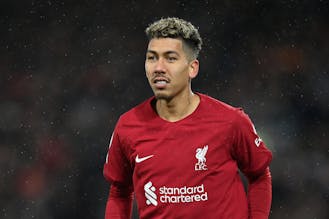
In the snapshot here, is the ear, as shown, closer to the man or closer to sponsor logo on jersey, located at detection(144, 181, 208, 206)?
the man

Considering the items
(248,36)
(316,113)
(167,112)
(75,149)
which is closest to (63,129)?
(75,149)

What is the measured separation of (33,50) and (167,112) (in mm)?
2588

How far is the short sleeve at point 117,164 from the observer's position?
224cm

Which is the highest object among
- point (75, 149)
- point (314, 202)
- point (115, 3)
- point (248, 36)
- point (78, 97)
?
point (115, 3)

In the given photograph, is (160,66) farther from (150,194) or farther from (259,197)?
(259,197)

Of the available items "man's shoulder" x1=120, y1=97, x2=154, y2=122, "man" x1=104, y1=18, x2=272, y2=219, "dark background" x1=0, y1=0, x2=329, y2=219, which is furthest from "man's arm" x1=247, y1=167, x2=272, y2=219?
"dark background" x1=0, y1=0, x2=329, y2=219

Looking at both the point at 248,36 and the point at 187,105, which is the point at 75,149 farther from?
the point at 187,105

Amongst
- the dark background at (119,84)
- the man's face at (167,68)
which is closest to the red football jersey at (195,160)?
the man's face at (167,68)

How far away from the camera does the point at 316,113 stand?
452 cm

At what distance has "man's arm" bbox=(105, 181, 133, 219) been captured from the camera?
2.28 metres

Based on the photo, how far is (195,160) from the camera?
207 centimetres

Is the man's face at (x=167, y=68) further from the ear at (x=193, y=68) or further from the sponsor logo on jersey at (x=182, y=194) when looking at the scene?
the sponsor logo on jersey at (x=182, y=194)

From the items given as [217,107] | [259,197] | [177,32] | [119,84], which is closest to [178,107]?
[217,107]

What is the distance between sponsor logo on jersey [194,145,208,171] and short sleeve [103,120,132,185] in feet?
0.96
